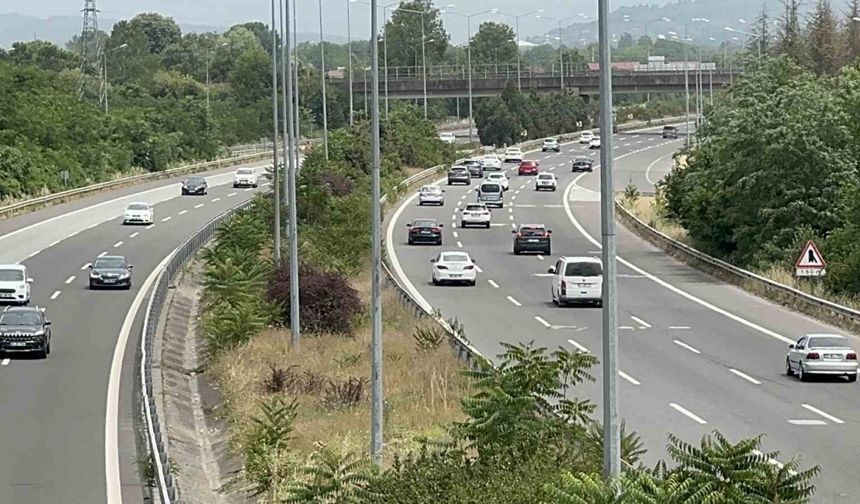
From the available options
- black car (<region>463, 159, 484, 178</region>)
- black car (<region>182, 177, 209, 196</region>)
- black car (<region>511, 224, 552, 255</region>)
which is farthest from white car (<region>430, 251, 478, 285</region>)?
black car (<region>463, 159, 484, 178</region>)

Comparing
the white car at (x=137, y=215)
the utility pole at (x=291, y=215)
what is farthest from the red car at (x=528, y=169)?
the utility pole at (x=291, y=215)

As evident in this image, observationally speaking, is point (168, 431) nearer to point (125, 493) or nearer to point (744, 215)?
point (125, 493)

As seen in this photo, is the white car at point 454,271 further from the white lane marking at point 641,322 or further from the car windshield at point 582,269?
the white lane marking at point 641,322

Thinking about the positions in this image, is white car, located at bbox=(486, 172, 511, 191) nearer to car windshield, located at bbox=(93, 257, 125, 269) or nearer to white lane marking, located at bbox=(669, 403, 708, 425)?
car windshield, located at bbox=(93, 257, 125, 269)

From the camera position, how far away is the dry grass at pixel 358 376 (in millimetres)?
27516

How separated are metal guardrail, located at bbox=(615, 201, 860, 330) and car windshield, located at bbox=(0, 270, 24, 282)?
22539 millimetres

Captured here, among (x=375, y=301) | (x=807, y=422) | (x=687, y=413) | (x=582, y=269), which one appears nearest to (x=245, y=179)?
(x=582, y=269)

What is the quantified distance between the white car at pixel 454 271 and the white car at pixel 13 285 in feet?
43.8

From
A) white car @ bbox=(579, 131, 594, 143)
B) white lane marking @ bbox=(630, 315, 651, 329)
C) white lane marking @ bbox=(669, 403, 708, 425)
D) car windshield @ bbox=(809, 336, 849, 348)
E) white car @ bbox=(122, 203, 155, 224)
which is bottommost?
white lane marking @ bbox=(630, 315, 651, 329)

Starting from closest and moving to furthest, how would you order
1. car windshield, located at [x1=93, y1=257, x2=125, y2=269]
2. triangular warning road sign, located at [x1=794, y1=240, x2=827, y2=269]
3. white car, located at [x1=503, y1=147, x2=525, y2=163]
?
1. triangular warning road sign, located at [x1=794, y1=240, x2=827, y2=269]
2. car windshield, located at [x1=93, y1=257, x2=125, y2=269]
3. white car, located at [x1=503, y1=147, x2=525, y2=163]

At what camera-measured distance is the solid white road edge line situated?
2465 cm

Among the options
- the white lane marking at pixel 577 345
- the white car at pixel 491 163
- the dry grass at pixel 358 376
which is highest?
the white car at pixel 491 163

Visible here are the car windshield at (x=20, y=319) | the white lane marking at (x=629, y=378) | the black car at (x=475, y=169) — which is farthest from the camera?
the black car at (x=475, y=169)

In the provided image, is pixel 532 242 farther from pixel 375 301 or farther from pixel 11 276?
pixel 375 301
